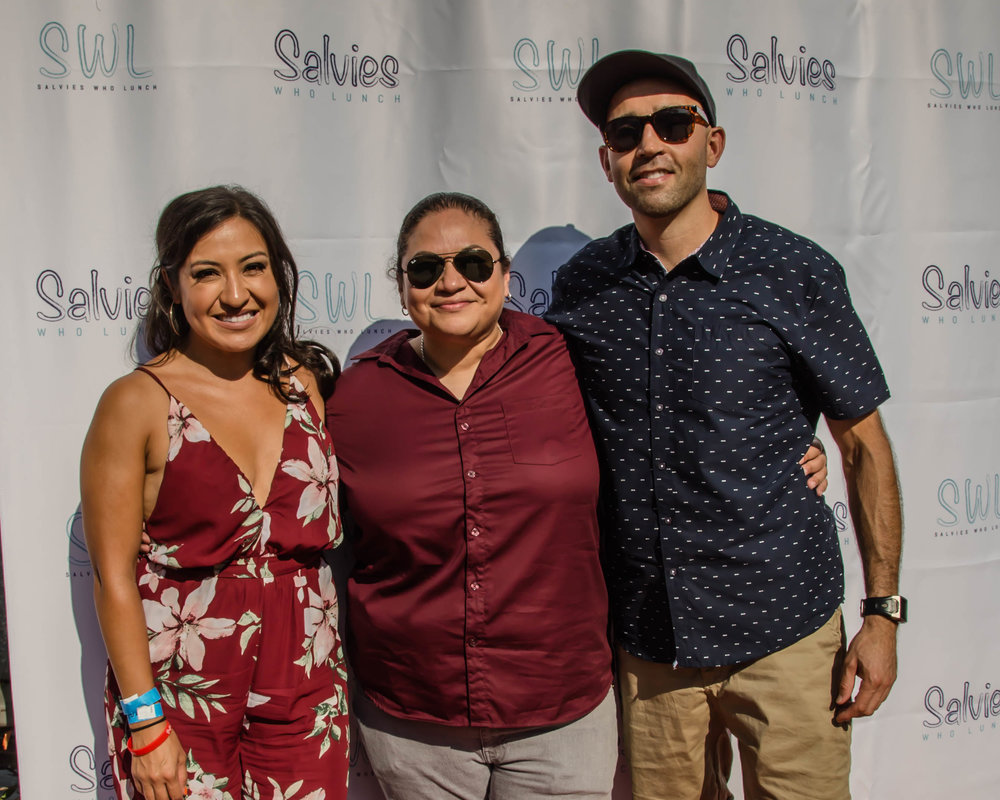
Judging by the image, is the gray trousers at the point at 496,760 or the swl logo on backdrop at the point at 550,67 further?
the swl logo on backdrop at the point at 550,67

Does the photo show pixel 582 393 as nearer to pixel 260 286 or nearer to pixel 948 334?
pixel 260 286

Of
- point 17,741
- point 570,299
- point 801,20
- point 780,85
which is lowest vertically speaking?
point 17,741

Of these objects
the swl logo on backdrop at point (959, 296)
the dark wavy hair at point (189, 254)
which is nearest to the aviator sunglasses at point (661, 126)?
the dark wavy hair at point (189, 254)

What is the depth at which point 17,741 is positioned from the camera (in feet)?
8.44

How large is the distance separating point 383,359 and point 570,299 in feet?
1.85

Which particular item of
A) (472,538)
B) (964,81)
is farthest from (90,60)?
(964,81)

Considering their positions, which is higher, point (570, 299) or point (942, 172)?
point (942, 172)

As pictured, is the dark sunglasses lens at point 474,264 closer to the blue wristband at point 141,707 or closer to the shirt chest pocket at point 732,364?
the shirt chest pocket at point 732,364

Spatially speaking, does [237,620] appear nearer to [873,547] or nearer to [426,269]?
[426,269]

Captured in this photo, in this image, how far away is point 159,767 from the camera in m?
1.86

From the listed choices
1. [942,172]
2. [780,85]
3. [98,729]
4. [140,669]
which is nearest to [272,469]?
[140,669]

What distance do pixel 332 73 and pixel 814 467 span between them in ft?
6.08

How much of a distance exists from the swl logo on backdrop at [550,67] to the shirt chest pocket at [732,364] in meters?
1.08

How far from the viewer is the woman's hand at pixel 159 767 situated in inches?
73.1
